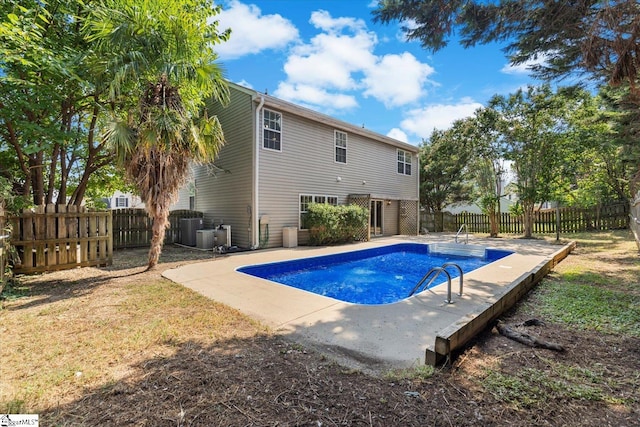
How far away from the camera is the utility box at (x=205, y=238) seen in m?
10.8

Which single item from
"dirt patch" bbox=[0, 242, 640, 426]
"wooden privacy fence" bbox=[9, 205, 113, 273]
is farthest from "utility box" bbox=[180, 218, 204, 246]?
"dirt patch" bbox=[0, 242, 640, 426]

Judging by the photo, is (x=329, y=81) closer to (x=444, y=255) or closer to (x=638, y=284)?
(x=444, y=255)

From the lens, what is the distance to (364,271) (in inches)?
335

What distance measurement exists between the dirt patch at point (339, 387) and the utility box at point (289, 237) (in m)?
7.71

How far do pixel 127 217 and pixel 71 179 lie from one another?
2.86m

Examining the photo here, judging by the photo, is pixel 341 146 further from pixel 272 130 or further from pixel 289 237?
pixel 289 237

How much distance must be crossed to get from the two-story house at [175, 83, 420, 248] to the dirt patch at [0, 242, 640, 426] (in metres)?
7.71

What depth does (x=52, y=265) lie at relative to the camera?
6211 millimetres

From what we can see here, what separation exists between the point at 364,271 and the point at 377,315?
15.3ft

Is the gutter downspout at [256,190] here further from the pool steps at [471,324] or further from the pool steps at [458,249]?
the pool steps at [471,324]

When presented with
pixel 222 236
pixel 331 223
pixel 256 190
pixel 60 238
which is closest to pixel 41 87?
pixel 60 238

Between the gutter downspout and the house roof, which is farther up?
the house roof

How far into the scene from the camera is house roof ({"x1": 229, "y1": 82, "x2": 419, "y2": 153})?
10352 mm

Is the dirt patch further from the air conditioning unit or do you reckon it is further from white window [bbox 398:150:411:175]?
white window [bbox 398:150:411:175]
